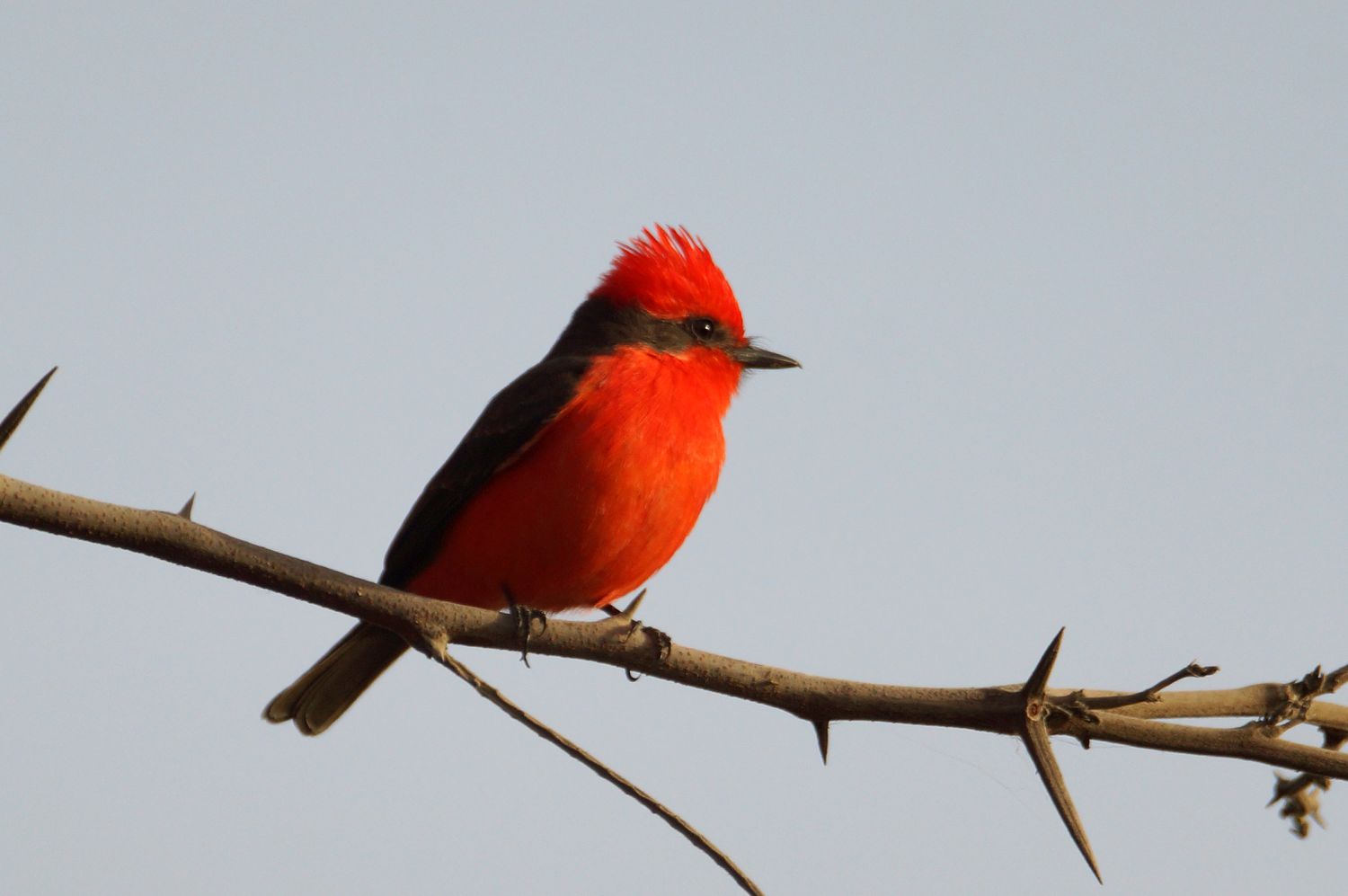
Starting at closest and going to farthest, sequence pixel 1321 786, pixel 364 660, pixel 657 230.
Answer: pixel 1321 786, pixel 364 660, pixel 657 230

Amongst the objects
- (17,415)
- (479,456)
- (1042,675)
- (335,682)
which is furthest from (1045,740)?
(335,682)

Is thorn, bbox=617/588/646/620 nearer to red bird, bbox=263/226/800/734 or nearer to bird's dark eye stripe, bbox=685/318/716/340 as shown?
red bird, bbox=263/226/800/734

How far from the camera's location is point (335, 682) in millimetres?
5859

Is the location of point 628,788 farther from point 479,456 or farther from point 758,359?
point 758,359

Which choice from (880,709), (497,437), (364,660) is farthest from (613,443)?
(880,709)

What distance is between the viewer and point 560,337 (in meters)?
6.99

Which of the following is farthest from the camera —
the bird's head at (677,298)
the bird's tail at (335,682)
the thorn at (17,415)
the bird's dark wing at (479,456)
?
the bird's head at (677,298)

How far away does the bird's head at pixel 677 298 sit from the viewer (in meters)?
6.55

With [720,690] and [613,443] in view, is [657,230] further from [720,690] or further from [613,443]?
[720,690]

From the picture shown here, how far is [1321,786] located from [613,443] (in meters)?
2.79

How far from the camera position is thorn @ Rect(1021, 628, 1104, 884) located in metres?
2.85

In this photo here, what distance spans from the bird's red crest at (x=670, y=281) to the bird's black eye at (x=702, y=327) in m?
0.04

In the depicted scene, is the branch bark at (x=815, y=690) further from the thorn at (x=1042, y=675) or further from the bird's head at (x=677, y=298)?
the bird's head at (x=677, y=298)

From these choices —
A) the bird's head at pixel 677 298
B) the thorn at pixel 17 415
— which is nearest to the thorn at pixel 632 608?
the thorn at pixel 17 415
